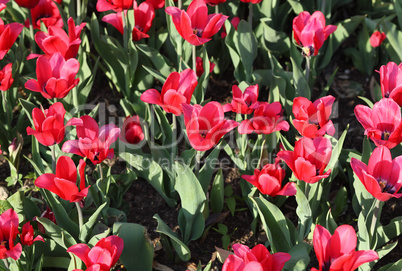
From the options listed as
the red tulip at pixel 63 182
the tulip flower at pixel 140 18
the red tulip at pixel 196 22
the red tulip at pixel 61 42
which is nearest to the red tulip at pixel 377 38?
the red tulip at pixel 196 22

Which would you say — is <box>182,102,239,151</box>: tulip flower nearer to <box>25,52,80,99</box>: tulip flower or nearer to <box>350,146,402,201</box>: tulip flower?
<box>350,146,402,201</box>: tulip flower

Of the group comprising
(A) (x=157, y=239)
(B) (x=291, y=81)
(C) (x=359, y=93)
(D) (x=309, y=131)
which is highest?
(D) (x=309, y=131)

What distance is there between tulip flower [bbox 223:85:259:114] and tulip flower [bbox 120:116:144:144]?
380 mm

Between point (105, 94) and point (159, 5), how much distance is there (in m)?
0.65

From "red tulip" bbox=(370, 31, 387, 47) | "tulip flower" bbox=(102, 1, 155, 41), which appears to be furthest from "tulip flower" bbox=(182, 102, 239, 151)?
"red tulip" bbox=(370, 31, 387, 47)

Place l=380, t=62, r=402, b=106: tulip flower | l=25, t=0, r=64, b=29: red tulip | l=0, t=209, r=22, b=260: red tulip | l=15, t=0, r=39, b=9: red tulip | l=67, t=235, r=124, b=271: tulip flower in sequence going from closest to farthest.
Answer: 1. l=67, t=235, r=124, b=271: tulip flower
2. l=0, t=209, r=22, b=260: red tulip
3. l=380, t=62, r=402, b=106: tulip flower
4. l=15, t=0, r=39, b=9: red tulip
5. l=25, t=0, r=64, b=29: red tulip

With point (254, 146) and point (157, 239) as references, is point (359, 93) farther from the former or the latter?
point (157, 239)

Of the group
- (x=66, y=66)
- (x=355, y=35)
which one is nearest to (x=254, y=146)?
(x=66, y=66)

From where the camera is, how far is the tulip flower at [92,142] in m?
1.93

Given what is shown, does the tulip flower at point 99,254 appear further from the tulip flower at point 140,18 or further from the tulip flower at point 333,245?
the tulip flower at point 140,18

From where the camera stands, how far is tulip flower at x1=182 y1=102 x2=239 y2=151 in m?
1.84

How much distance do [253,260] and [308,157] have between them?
491 millimetres

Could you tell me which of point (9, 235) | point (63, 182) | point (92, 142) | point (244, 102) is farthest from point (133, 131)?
point (9, 235)

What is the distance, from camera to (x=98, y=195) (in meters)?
2.25
